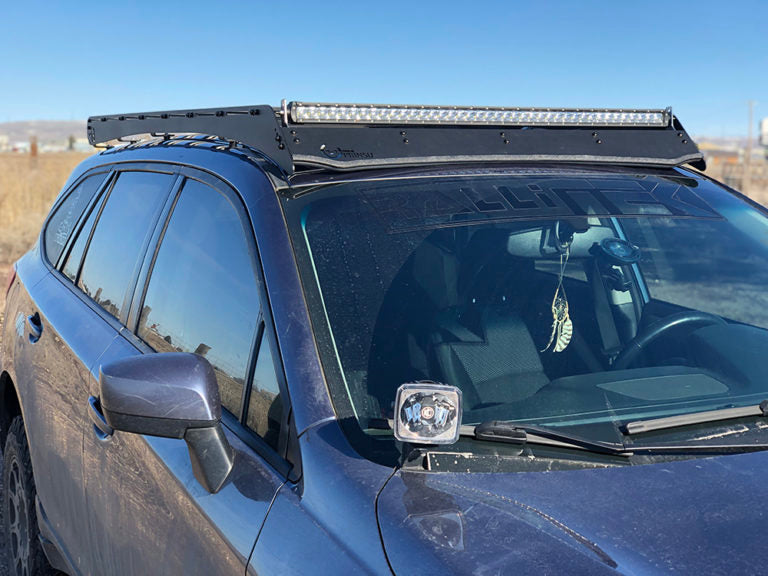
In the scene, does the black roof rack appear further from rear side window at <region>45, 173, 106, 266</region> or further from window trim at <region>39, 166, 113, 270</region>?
rear side window at <region>45, 173, 106, 266</region>

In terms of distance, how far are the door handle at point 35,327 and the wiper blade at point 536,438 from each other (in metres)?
1.96

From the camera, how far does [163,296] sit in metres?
2.38

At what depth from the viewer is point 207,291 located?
217cm

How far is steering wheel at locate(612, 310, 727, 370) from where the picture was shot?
2166 mm

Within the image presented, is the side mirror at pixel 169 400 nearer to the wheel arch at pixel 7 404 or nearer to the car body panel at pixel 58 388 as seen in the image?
the car body panel at pixel 58 388

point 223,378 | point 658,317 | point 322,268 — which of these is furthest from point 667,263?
point 223,378

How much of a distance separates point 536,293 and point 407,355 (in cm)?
42

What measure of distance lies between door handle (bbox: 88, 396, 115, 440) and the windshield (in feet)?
2.51

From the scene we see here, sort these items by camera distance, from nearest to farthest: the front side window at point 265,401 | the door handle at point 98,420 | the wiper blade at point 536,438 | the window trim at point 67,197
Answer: the wiper blade at point 536,438 < the front side window at point 265,401 < the door handle at point 98,420 < the window trim at point 67,197

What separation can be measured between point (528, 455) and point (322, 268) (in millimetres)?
614

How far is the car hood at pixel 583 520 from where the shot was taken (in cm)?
132

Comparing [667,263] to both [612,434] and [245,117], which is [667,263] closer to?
[612,434]

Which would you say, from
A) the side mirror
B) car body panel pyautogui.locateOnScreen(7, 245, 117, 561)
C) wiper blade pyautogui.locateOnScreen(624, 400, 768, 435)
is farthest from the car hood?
car body panel pyautogui.locateOnScreen(7, 245, 117, 561)

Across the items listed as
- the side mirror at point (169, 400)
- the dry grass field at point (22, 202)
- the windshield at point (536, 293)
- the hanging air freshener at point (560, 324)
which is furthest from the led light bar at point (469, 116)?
the dry grass field at point (22, 202)
